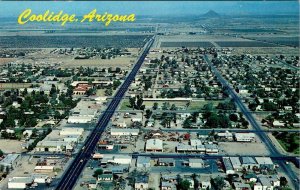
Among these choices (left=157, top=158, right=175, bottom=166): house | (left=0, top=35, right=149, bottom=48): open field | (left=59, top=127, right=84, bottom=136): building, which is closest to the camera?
(left=157, top=158, right=175, bottom=166): house

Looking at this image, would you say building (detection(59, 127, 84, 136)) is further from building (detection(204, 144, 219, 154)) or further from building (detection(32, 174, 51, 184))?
building (detection(204, 144, 219, 154))

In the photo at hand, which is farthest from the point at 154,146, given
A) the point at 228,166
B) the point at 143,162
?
the point at 228,166

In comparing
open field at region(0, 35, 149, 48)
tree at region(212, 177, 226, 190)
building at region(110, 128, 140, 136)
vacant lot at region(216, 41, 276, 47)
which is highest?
open field at region(0, 35, 149, 48)

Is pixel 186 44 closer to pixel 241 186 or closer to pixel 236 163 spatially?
pixel 236 163

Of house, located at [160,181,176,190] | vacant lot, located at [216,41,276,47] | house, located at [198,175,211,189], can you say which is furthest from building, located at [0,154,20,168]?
vacant lot, located at [216,41,276,47]

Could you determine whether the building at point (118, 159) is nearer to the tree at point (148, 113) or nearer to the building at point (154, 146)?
the building at point (154, 146)

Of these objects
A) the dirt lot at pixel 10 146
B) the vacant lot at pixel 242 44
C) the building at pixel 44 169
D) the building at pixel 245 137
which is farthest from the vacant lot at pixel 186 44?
the building at pixel 44 169

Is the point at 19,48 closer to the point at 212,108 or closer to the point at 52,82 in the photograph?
the point at 52,82
